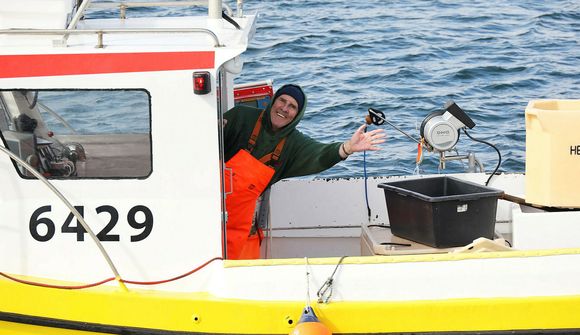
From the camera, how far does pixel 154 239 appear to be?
4914mm

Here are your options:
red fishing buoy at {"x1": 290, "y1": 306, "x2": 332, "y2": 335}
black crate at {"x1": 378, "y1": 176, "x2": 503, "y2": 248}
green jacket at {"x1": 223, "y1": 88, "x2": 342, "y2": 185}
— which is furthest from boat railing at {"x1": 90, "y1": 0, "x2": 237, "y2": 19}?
red fishing buoy at {"x1": 290, "y1": 306, "x2": 332, "y2": 335}

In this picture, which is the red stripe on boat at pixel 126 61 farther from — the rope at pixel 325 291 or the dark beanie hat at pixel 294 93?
the rope at pixel 325 291

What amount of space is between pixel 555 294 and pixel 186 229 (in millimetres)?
1794

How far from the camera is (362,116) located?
11125 millimetres

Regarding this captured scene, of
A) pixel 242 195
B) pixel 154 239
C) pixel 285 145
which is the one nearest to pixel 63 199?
pixel 154 239

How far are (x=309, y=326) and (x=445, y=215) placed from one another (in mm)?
1291

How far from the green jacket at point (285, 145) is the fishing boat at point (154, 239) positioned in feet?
2.58

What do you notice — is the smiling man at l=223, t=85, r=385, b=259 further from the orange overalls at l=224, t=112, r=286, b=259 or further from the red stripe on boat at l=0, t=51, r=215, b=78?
the red stripe on boat at l=0, t=51, r=215, b=78

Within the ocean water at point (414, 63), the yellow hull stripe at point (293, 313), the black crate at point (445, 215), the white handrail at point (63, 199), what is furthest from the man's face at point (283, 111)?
the ocean water at point (414, 63)

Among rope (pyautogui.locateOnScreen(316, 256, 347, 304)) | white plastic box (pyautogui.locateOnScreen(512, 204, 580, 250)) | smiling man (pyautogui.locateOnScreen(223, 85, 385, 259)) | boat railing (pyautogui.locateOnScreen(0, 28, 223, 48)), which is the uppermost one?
boat railing (pyautogui.locateOnScreen(0, 28, 223, 48))

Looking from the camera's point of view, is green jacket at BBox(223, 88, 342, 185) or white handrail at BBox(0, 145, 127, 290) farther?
green jacket at BBox(223, 88, 342, 185)

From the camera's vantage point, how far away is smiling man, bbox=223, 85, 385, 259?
5492mm

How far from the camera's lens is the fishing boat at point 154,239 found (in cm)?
478

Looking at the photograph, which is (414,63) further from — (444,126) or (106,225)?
(106,225)
